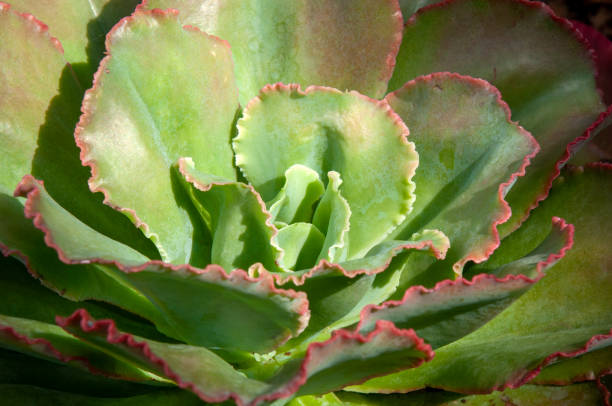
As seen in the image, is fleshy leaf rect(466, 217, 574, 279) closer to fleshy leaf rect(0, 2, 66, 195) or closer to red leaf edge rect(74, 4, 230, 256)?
red leaf edge rect(74, 4, 230, 256)

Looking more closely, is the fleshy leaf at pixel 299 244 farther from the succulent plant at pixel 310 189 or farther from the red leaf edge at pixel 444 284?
the red leaf edge at pixel 444 284

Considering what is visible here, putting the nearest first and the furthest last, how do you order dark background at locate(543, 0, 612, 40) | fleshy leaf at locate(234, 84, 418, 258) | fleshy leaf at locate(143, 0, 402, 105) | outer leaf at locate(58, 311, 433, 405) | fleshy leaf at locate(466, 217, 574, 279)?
outer leaf at locate(58, 311, 433, 405) → fleshy leaf at locate(466, 217, 574, 279) → fleshy leaf at locate(234, 84, 418, 258) → fleshy leaf at locate(143, 0, 402, 105) → dark background at locate(543, 0, 612, 40)

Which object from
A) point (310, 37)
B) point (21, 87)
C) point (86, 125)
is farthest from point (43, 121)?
point (310, 37)

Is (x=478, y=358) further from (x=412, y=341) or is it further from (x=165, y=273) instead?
(x=165, y=273)

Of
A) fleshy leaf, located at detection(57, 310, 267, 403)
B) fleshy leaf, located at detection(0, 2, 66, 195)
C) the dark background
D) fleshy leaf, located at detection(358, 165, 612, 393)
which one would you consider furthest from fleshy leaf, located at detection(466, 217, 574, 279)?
the dark background

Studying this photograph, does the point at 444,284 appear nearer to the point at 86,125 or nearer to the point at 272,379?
the point at 272,379

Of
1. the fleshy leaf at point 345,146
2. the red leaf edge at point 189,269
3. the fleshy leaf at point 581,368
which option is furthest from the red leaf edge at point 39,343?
the fleshy leaf at point 581,368
